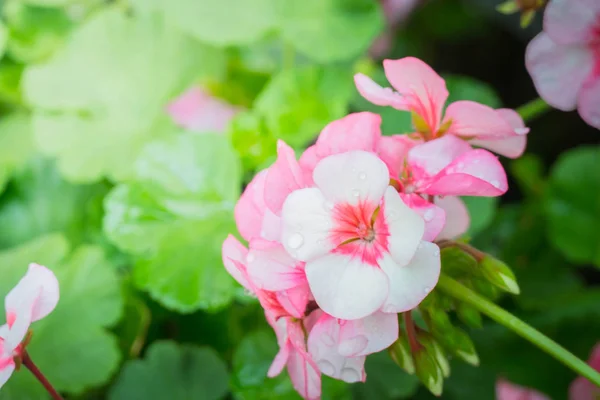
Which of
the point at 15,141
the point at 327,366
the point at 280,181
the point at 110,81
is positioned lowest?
the point at 15,141

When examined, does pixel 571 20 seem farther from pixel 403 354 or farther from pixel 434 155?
pixel 403 354

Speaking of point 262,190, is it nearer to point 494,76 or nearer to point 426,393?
point 426,393

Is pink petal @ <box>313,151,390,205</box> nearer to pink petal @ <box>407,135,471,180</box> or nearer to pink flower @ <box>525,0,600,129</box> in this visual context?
pink petal @ <box>407,135,471,180</box>

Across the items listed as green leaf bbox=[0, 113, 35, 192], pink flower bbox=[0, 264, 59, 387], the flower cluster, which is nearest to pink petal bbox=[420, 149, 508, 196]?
the flower cluster

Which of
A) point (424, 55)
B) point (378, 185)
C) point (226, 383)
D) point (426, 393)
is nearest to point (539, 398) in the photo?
point (426, 393)

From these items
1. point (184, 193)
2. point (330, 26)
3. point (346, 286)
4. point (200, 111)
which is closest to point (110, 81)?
point (200, 111)

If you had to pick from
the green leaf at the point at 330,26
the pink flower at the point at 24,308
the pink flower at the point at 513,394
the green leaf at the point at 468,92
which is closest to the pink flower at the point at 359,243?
the pink flower at the point at 24,308
